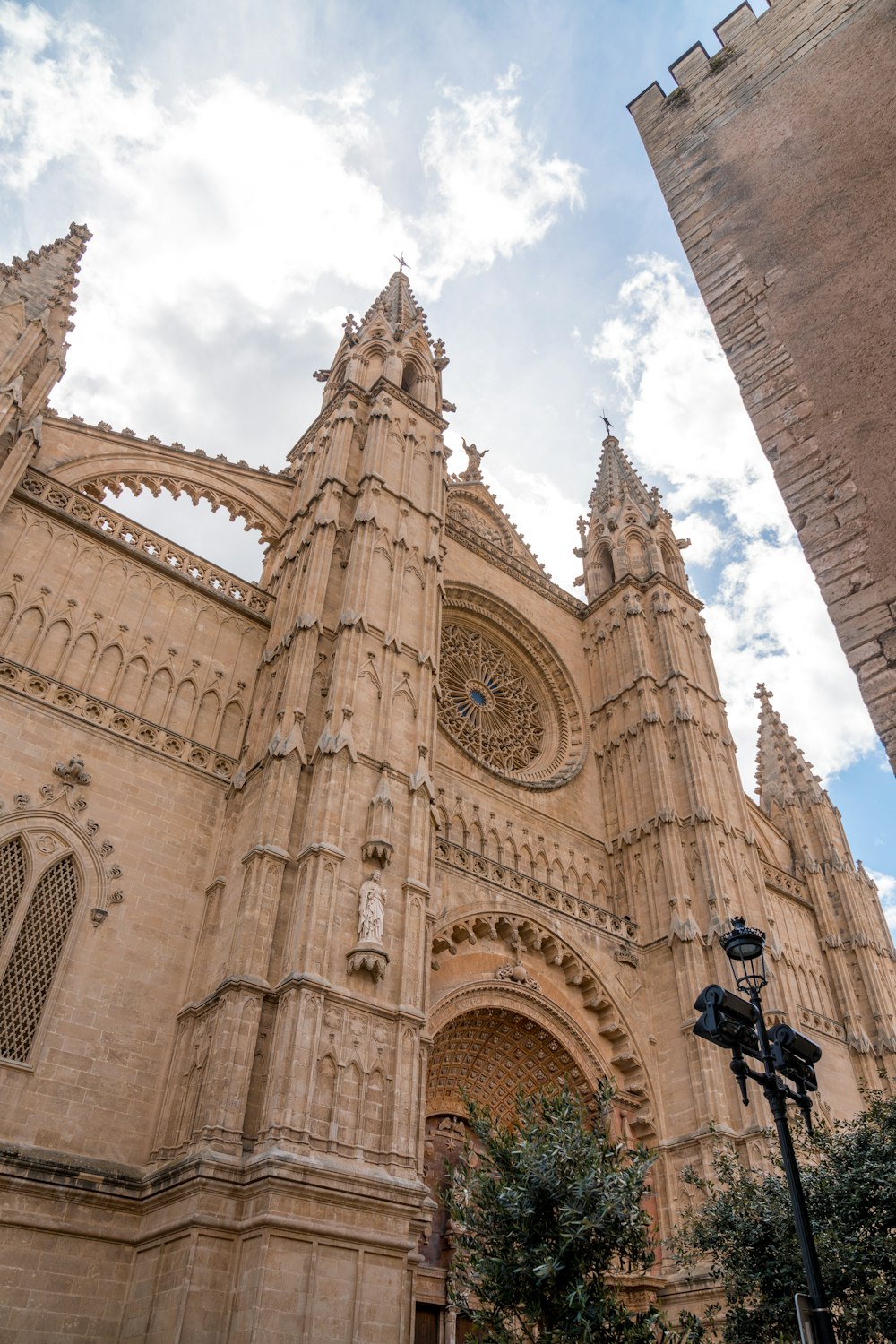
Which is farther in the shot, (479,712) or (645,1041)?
(479,712)

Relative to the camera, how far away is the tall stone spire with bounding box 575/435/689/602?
84.7 ft

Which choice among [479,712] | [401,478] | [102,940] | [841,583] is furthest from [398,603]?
[841,583]

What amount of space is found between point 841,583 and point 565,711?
57.9 ft

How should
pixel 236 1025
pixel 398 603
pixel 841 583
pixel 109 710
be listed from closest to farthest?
1. pixel 841 583
2. pixel 236 1025
3. pixel 109 710
4. pixel 398 603

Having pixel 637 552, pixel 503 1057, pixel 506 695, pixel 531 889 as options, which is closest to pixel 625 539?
pixel 637 552

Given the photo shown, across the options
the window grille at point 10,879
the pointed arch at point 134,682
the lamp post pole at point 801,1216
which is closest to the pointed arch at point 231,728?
the pointed arch at point 134,682

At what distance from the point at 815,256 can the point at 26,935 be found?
35.8 feet

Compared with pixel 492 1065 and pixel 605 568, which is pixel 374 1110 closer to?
pixel 492 1065

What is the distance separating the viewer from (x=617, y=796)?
21.2m

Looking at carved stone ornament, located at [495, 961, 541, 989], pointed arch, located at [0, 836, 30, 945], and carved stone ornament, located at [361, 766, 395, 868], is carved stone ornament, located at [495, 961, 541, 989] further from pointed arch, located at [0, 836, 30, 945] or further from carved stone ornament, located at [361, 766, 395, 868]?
pointed arch, located at [0, 836, 30, 945]

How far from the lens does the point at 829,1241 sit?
9289mm

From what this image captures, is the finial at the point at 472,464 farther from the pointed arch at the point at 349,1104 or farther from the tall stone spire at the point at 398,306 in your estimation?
the pointed arch at the point at 349,1104

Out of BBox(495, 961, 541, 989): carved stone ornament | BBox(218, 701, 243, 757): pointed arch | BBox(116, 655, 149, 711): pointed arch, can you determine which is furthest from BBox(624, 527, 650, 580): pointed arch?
BBox(116, 655, 149, 711): pointed arch

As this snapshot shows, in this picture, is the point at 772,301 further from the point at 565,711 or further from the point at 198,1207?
the point at 565,711
